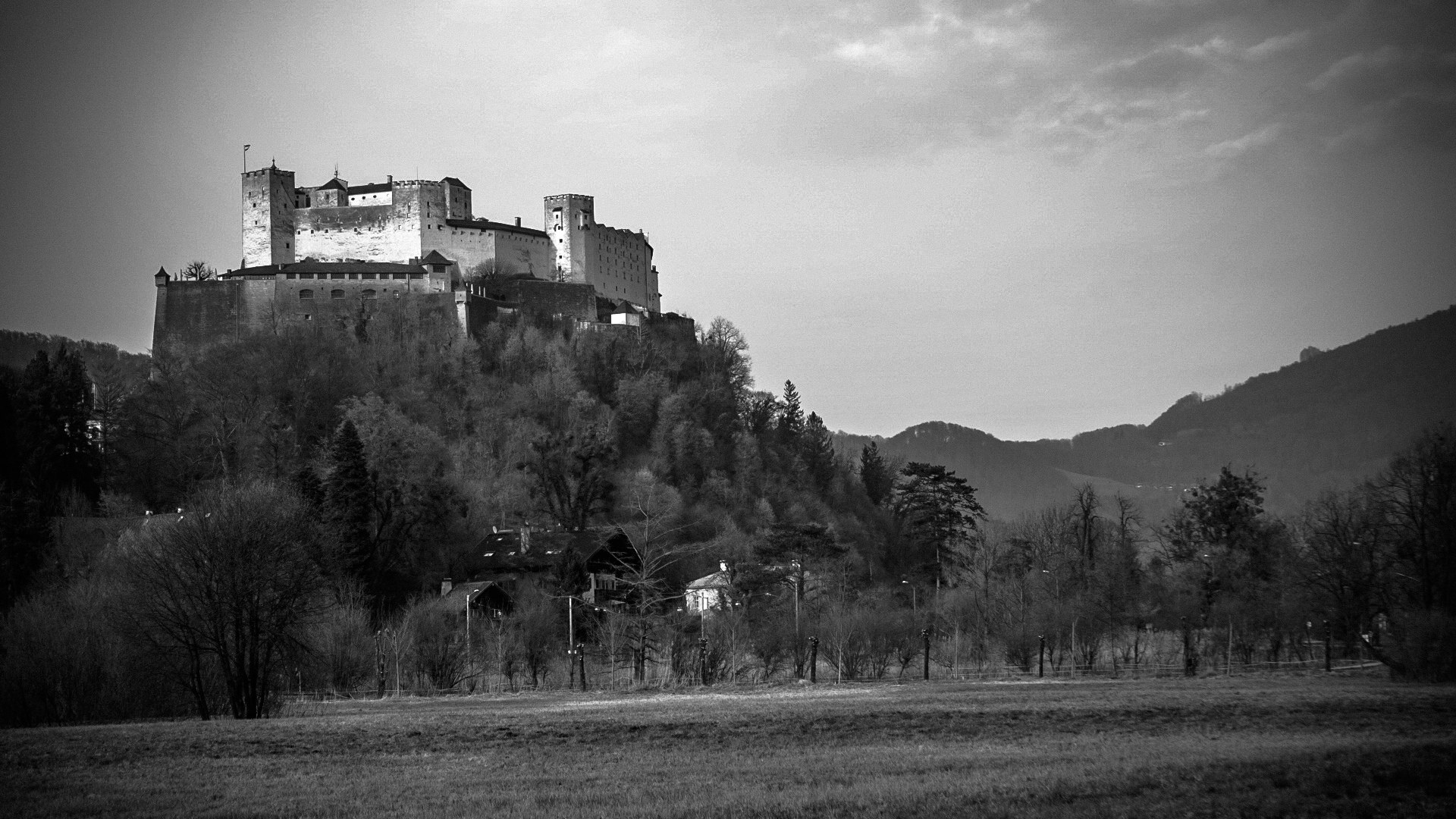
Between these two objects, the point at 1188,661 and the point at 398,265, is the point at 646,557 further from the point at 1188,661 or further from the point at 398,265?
the point at 398,265

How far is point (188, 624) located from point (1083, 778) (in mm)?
20852

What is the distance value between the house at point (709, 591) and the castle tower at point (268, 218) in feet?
180

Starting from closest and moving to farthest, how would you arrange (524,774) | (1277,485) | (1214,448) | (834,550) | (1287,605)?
(524,774) → (1287,605) → (834,550) → (1277,485) → (1214,448)

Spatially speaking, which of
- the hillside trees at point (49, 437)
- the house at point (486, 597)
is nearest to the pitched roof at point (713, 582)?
the house at point (486, 597)

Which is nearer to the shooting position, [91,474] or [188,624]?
[188,624]

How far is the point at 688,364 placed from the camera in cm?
10775

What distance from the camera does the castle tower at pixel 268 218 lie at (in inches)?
4313

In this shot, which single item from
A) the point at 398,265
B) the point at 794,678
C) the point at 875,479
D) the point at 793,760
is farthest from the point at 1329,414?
the point at 793,760

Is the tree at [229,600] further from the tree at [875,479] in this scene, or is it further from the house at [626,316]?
the tree at [875,479]

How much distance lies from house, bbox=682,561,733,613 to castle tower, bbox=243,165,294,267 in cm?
5496

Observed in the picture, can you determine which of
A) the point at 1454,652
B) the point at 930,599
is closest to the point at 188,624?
the point at 1454,652

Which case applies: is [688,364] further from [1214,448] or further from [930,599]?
[1214,448]

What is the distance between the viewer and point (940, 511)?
262ft

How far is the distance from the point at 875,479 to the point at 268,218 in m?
54.2
